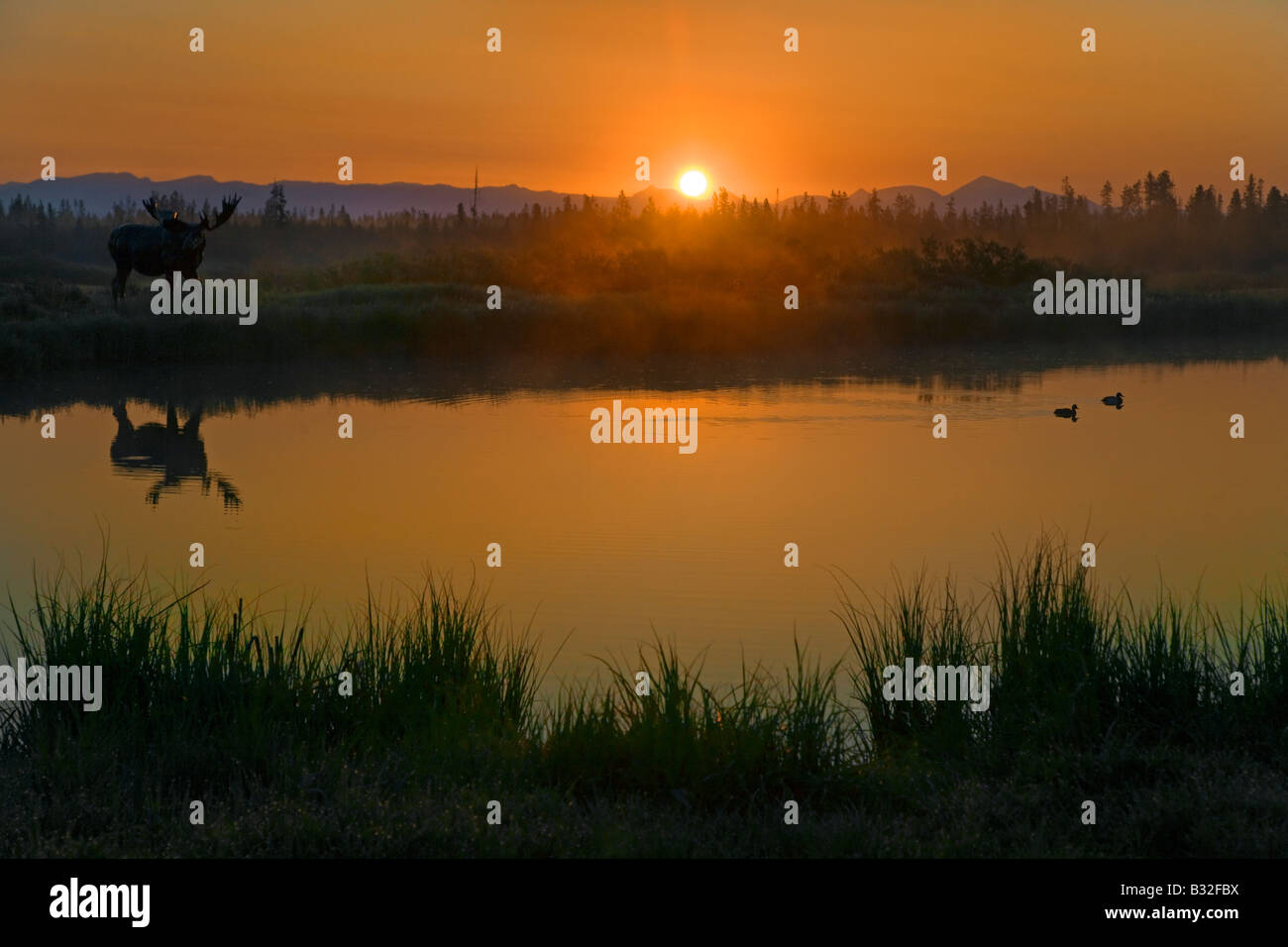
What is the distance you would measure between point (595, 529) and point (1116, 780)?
749 cm

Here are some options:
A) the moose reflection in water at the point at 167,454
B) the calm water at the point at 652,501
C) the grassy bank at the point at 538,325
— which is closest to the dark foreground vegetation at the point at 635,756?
the calm water at the point at 652,501

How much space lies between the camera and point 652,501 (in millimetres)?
14062

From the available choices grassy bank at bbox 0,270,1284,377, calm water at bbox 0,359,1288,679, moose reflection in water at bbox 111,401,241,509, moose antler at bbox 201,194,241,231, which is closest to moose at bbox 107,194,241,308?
moose antler at bbox 201,194,241,231

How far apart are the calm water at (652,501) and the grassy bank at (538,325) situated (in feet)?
15.8

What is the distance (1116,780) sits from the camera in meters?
5.55

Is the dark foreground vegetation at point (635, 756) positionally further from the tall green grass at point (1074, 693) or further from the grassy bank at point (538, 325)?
the grassy bank at point (538, 325)

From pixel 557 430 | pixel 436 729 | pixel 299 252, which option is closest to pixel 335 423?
pixel 557 430

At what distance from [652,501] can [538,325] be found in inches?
786

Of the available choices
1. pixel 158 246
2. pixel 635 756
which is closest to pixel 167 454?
pixel 635 756

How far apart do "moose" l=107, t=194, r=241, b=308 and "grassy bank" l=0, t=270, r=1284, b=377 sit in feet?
3.44

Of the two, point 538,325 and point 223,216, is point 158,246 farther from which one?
point 538,325

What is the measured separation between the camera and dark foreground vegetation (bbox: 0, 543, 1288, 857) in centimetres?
496

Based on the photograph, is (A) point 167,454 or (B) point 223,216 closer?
(A) point 167,454

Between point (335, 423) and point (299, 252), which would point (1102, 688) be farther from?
point (299, 252)
